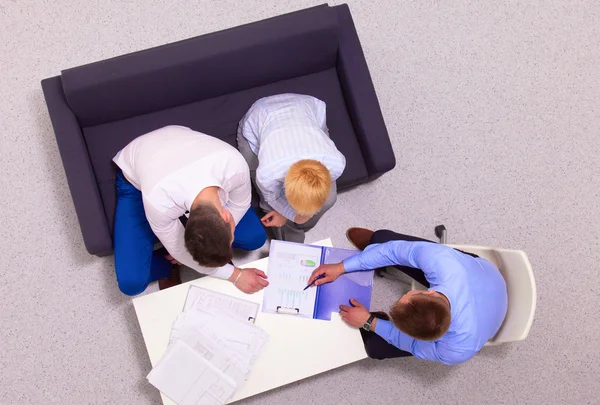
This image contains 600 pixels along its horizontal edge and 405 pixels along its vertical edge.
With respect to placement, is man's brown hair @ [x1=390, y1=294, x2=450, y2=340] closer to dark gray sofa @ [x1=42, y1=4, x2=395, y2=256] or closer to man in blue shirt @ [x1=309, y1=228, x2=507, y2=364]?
man in blue shirt @ [x1=309, y1=228, x2=507, y2=364]

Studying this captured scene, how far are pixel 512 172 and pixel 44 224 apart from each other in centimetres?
268

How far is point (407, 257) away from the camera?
2205 mm

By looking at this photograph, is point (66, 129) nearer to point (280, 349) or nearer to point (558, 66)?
point (280, 349)

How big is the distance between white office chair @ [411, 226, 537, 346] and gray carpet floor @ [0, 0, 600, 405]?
2.19ft

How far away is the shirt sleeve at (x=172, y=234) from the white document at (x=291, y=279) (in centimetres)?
20

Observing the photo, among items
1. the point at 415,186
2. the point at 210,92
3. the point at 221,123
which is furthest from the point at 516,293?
the point at 210,92

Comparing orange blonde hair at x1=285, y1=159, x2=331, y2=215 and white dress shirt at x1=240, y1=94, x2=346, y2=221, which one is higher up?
white dress shirt at x1=240, y1=94, x2=346, y2=221

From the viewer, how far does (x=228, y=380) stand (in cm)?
210

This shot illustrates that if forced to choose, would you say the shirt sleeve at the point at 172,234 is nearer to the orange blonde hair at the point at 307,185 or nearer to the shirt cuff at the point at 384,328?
the orange blonde hair at the point at 307,185

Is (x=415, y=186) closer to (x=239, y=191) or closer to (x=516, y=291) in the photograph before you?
(x=516, y=291)

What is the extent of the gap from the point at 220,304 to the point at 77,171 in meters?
0.90

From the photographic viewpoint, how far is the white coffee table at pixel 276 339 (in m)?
2.14

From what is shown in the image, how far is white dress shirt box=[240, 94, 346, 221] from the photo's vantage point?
2.07 m

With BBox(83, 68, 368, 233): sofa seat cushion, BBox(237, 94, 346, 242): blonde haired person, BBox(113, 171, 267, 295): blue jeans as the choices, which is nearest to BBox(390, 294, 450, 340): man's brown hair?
BBox(237, 94, 346, 242): blonde haired person
